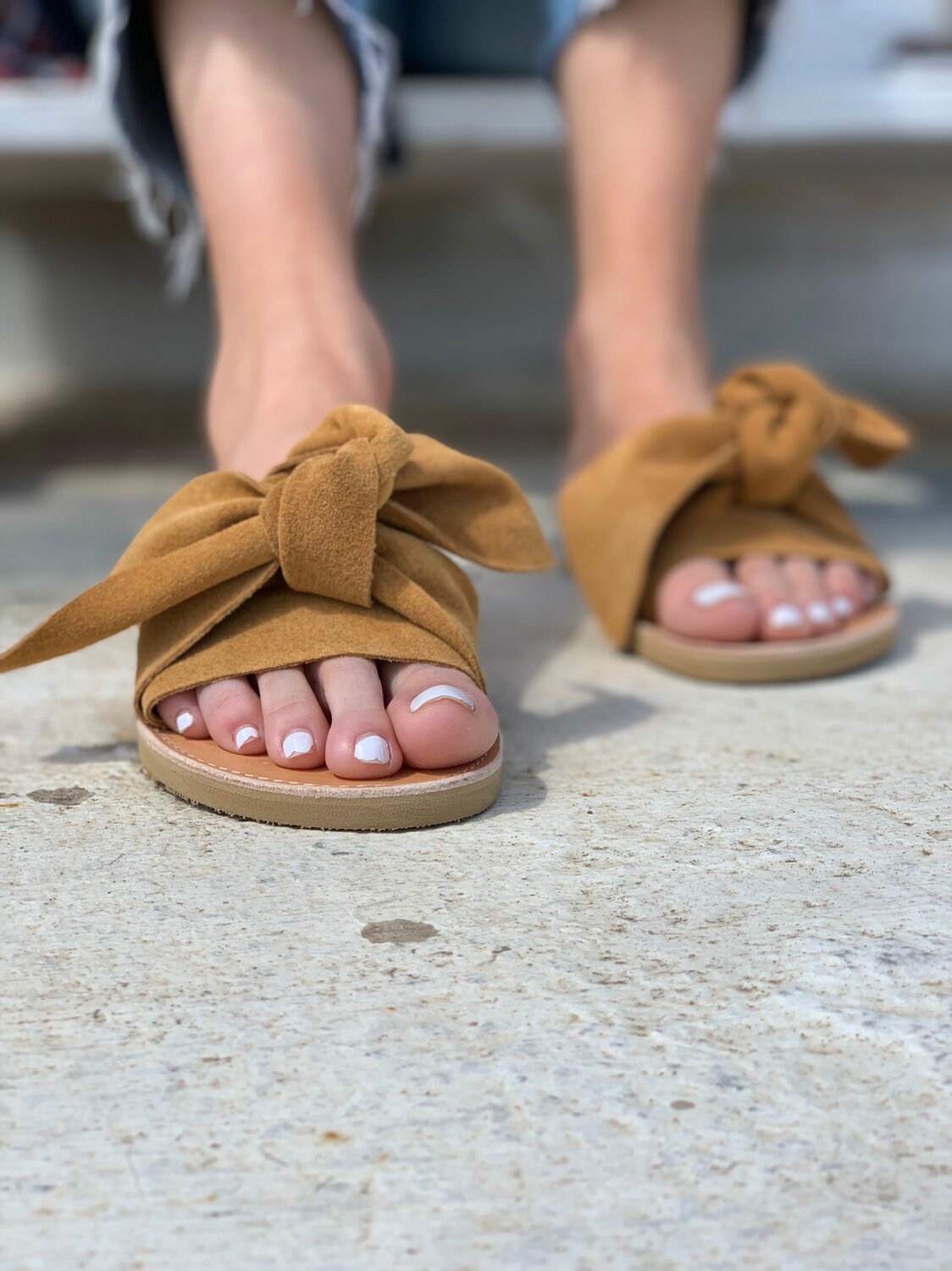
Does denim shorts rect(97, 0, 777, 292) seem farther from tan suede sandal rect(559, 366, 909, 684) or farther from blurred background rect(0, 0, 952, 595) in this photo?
blurred background rect(0, 0, 952, 595)

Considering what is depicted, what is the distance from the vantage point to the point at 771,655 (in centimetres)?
90

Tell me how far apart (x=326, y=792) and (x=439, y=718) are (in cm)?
7

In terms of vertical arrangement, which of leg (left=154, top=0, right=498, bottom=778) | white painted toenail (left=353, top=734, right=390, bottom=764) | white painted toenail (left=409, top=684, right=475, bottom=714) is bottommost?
white painted toenail (left=353, top=734, right=390, bottom=764)

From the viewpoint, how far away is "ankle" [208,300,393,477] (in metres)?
0.86

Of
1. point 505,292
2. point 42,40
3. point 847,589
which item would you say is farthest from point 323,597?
point 505,292

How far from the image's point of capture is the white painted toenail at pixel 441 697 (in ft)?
2.20

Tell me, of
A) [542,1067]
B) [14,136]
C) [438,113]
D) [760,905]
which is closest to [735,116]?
[438,113]

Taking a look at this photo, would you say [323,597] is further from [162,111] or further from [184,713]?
[162,111]

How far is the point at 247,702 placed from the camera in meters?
0.69

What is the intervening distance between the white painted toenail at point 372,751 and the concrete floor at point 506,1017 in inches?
1.6

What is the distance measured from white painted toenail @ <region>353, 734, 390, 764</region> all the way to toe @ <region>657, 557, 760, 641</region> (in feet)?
1.10

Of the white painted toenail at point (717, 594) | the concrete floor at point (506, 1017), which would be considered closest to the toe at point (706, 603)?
the white painted toenail at point (717, 594)

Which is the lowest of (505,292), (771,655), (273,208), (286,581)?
(505,292)

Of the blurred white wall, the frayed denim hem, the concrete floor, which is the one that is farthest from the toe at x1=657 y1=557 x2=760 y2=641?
the blurred white wall
